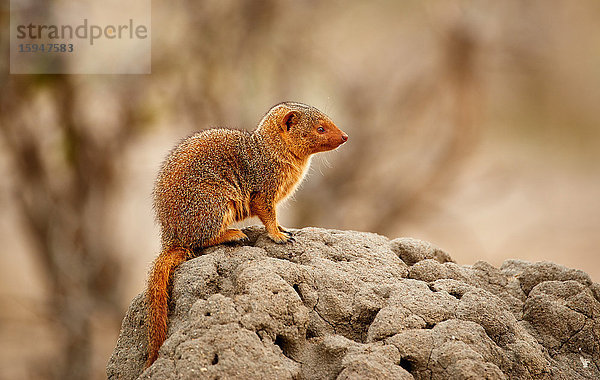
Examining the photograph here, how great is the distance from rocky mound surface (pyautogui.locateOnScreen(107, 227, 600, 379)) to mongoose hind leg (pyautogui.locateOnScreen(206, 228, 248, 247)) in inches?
2.8

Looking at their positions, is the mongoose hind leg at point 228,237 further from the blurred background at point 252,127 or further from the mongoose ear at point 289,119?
the blurred background at point 252,127

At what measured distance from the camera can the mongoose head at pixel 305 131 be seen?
4.52m

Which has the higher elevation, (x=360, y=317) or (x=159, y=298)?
(x=159, y=298)

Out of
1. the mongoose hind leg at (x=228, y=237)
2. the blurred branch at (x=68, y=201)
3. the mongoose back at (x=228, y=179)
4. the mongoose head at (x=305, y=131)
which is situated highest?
the blurred branch at (x=68, y=201)

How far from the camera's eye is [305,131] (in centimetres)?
454

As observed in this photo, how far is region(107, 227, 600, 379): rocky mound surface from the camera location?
3307 mm

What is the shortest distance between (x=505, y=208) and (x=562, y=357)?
34.2ft

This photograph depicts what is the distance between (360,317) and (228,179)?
3.83ft

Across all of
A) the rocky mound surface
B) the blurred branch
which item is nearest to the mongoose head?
the rocky mound surface

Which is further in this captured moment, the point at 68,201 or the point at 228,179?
the point at 68,201

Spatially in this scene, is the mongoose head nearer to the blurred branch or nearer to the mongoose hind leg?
the mongoose hind leg

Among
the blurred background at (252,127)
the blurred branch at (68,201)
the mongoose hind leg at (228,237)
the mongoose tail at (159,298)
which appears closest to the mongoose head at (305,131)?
the mongoose hind leg at (228,237)

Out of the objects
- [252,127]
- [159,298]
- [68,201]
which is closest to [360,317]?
[159,298]

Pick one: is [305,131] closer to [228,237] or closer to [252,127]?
[228,237]
